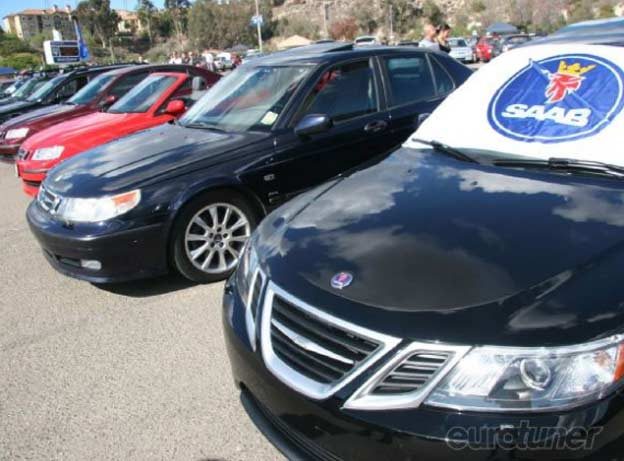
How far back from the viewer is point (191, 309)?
3785mm

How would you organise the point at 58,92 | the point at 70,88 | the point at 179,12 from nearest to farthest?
the point at 58,92
the point at 70,88
the point at 179,12

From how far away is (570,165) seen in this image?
2439 millimetres

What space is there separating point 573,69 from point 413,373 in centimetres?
201

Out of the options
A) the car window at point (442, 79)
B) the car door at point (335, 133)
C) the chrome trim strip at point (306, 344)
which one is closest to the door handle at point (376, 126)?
the car door at point (335, 133)

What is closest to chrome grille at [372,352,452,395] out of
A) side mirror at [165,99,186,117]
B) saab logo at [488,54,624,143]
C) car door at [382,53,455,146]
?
saab logo at [488,54,624,143]

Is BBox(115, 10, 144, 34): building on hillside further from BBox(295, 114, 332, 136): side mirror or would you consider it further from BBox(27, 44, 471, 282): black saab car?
BBox(295, 114, 332, 136): side mirror

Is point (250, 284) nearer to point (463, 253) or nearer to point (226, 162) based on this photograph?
point (463, 253)

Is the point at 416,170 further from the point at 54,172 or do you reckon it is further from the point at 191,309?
the point at 54,172

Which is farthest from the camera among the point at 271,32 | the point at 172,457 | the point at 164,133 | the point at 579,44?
the point at 271,32

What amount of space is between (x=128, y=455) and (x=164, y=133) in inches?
116

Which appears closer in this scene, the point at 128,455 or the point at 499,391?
the point at 499,391

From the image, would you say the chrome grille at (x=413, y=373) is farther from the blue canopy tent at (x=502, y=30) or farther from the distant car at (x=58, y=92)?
the blue canopy tent at (x=502, y=30)

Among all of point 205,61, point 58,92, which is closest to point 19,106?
point 58,92

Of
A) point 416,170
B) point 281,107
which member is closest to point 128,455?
point 416,170
